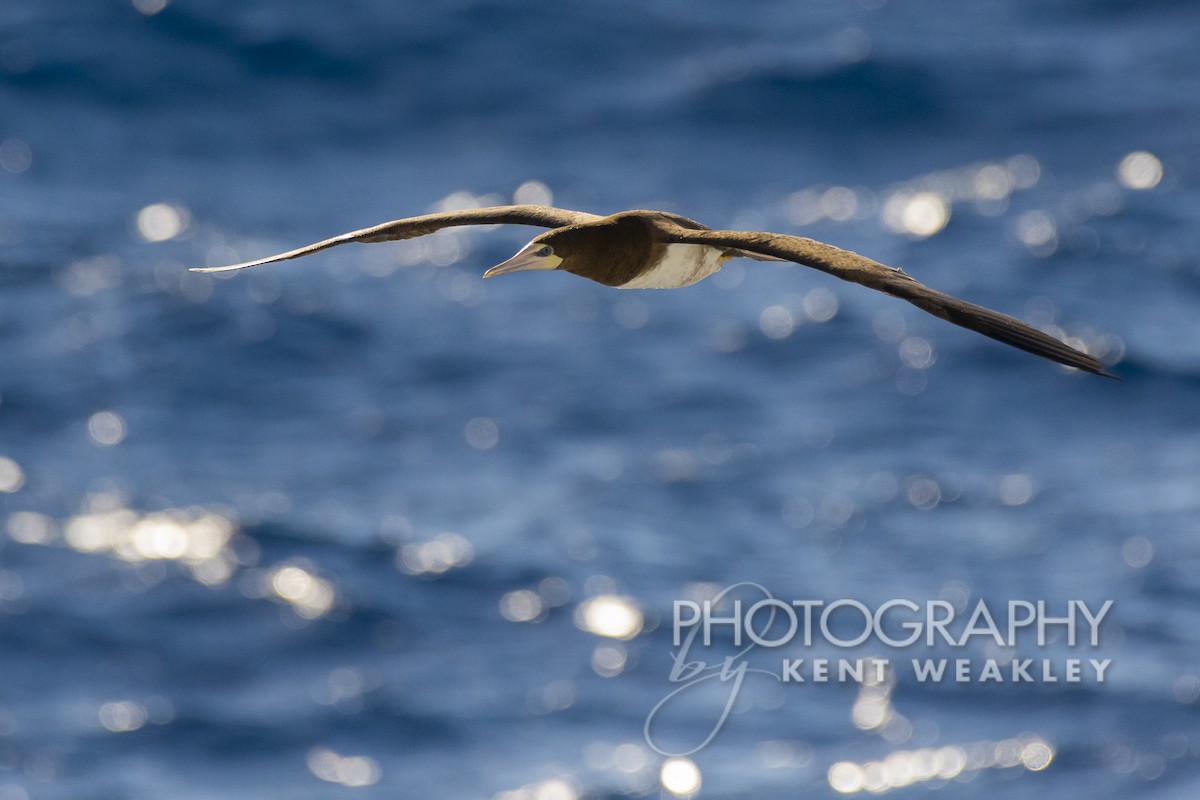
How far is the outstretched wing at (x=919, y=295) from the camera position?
9.67 m

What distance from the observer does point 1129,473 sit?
178 ft

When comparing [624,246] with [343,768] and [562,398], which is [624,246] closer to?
[343,768]

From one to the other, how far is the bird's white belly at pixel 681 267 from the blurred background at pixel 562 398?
32.6 meters

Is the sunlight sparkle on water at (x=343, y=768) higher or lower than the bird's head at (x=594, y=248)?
higher

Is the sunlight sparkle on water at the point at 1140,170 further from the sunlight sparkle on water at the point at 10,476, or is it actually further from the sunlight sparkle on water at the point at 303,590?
the sunlight sparkle on water at the point at 10,476

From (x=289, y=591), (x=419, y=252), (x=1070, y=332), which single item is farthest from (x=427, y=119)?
(x=1070, y=332)

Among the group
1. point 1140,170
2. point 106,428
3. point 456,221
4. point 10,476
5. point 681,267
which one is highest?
point 1140,170

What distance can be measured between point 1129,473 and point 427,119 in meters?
26.8

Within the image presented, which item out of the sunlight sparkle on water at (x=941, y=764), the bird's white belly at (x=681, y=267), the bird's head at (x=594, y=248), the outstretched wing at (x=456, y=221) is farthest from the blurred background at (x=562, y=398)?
the bird's head at (x=594, y=248)

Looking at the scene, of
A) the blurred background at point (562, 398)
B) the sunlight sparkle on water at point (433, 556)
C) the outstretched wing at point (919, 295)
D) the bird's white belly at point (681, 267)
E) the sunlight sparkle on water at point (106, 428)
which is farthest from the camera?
the sunlight sparkle on water at point (106, 428)

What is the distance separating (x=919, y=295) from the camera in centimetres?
1022

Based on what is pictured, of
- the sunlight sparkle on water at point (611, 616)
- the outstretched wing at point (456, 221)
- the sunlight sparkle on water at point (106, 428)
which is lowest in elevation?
the outstretched wing at point (456, 221)

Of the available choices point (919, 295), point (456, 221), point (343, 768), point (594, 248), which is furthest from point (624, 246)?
point (343, 768)

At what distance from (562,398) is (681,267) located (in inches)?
1599
